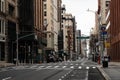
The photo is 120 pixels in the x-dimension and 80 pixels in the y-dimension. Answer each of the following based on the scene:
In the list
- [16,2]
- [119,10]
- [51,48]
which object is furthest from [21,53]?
[51,48]

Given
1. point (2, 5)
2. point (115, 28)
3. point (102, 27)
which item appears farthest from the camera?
point (115, 28)

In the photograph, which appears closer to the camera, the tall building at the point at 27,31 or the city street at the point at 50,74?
the city street at the point at 50,74

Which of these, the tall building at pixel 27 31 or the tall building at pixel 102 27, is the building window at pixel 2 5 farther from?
the tall building at pixel 102 27

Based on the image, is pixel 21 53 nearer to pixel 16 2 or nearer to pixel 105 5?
pixel 16 2

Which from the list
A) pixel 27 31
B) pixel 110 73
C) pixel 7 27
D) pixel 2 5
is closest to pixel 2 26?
pixel 7 27

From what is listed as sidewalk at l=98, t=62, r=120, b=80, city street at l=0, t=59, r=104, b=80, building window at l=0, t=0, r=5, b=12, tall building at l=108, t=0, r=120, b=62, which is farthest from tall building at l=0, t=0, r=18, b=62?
sidewalk at l=98, t=62, r=120, b=80

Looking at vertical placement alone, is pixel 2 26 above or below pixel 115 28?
below

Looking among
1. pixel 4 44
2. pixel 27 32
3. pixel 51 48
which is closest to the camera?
pixel 4 44

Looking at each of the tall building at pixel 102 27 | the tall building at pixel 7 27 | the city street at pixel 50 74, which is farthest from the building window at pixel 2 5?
the city street at pixel 50 74

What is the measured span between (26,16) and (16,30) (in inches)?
351

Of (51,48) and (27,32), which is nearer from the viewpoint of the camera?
(27,32)

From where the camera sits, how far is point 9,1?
91.8 metres

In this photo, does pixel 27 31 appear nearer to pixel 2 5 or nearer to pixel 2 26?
pixel 2 5

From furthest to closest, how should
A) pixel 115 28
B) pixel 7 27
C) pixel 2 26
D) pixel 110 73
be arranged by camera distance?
pixel 115 28, pixel 7 27, pixel 2 26, pixel 110 73
